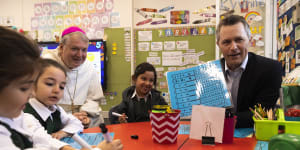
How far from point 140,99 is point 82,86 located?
1.68 ft

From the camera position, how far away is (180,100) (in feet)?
3.62

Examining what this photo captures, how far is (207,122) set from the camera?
954 millimetres

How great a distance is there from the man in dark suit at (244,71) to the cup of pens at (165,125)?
21.8 inches

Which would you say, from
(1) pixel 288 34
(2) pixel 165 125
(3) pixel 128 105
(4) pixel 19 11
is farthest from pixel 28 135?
(4) pixel 19 11

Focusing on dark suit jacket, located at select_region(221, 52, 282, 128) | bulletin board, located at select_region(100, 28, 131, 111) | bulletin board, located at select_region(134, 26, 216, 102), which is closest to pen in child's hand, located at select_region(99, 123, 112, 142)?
dark suit jacket, located at select_region(221, 52, 282, 128)

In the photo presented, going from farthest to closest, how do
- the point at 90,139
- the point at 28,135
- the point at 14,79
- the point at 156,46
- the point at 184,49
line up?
the point at 156,46, the point at 184,49, the point at 90,139, the point at 28,135, the point at 14,79

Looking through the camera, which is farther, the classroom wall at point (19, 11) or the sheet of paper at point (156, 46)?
the classroom wall at point (19, 11)

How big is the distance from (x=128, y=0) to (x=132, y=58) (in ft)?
3.23

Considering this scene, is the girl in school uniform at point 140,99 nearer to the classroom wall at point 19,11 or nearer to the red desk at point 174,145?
the red desk at point 174,145

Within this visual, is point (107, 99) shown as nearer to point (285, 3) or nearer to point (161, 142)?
point (285, 3)

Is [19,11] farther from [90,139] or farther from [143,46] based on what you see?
[90,139]

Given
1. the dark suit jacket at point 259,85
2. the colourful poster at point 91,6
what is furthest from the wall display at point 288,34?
the colourful poster at point 91,6

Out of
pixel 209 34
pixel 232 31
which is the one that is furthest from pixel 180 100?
pixel 209 34

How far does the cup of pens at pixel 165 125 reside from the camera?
913mm
